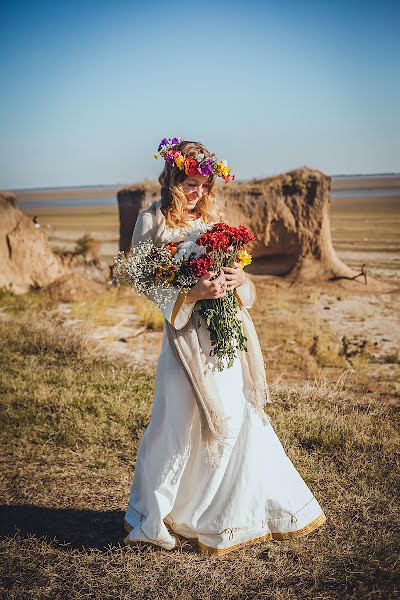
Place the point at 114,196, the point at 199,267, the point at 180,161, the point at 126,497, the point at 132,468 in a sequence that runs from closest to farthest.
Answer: the point at 199,267 < the point at 180,161 < the point at 126,497 < the point at 132,468 < the point at 114,196

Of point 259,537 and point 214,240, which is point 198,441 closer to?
point 259,537

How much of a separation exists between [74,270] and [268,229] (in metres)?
4.60

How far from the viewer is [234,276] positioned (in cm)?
278

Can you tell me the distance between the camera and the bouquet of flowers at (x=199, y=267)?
8.80 feet

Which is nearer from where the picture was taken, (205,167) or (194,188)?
(205,167)

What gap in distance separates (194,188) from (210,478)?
1517 millimetres

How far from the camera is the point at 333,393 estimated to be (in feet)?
16.8

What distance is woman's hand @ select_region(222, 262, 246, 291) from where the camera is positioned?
2768mm

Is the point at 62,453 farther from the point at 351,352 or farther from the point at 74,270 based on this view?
the point at 74,270

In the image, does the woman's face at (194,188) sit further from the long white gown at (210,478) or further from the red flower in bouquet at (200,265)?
the red flower in bouquet at (200,265)

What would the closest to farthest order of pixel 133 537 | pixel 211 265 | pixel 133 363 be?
pixel 211 265, pixel 133 537, pixel 133 363

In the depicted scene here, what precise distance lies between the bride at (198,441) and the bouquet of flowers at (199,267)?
0.18 feet

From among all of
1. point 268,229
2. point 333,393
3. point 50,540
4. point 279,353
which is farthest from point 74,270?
point 50,540

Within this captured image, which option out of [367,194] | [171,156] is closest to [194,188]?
[171,156]
